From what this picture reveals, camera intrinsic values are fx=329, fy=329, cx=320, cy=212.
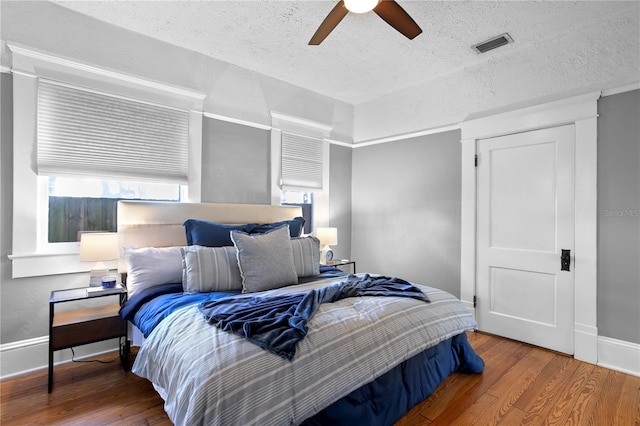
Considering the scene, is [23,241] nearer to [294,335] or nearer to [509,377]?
[294,335]

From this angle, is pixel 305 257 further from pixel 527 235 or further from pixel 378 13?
pixel 527 235

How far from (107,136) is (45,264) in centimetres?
112

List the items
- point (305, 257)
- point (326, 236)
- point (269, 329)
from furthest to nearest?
1. point (326, 236)
2. point (305, 257)
3. point (269, 329)

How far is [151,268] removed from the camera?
2.50m

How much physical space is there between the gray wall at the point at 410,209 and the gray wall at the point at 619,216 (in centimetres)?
124

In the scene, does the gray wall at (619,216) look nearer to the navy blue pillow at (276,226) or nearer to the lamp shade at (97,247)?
the navy blue pillow at (276,226)

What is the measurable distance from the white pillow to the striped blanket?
0.72m

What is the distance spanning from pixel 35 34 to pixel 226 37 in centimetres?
141

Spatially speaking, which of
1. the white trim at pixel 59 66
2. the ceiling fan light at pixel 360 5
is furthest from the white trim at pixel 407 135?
the white trim at pixel 59 66

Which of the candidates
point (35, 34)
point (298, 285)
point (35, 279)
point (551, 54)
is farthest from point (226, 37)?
point (551, 54)

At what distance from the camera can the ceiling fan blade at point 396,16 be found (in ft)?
6.39

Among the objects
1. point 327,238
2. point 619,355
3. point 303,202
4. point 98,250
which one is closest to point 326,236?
point 327,238

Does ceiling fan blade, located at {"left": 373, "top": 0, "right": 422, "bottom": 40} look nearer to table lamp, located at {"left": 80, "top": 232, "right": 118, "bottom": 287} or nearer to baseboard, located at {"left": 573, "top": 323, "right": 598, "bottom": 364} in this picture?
table lamp, located at {"left": 80, "top": 232, "right": 118, "bottom": 287}

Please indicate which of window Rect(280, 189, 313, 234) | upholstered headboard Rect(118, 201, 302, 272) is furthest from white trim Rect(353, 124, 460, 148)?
upholstered headboard Rect(118, 201, 302, 272)
